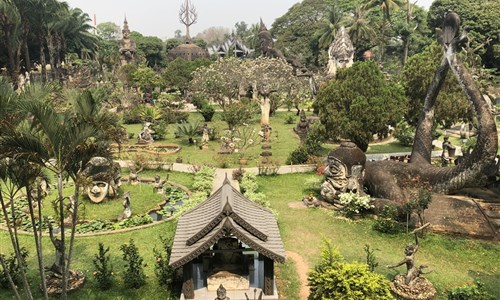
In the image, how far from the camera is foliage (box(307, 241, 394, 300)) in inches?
431

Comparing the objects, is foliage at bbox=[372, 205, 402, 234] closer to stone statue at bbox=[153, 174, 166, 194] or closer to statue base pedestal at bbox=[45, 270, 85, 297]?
stone statue at bbox=[153, 174, 166, 194]

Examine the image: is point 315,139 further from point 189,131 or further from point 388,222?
point 388,222

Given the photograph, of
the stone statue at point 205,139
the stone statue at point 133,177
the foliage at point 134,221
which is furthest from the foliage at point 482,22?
the foliage at point 134,221

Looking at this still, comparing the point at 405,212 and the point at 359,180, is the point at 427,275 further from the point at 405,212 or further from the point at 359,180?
the point at 359,180

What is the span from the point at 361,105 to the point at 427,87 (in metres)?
5.81

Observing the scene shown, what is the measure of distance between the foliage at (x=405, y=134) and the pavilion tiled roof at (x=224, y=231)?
78.9ft

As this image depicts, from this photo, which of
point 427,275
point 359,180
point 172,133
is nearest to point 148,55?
point 172,133

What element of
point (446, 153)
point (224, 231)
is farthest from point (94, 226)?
point (446, 153)

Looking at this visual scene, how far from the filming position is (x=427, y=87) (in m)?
27.4

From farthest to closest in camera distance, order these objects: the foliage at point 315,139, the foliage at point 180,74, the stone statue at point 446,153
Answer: the foliage at point 180,74 < the foliage at point 315,139 < the stone statue at point 446,153

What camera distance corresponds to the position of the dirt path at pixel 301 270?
507 inches

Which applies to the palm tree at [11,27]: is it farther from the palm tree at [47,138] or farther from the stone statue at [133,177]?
the palm tree at [47,138]

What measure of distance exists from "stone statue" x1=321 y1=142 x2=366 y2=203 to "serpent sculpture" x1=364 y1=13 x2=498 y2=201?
108 centimetres

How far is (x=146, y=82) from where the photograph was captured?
193 ft
